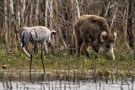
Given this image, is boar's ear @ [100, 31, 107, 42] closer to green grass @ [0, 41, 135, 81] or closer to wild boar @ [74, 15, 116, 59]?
wild boar @ [74, 15, 116, 59]

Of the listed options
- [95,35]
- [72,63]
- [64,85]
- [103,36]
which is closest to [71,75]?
[64,85]

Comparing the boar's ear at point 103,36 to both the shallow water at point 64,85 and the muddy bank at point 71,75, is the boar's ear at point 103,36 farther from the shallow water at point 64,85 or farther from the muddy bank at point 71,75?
the shallow water at point 64,85

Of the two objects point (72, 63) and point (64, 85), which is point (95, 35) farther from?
point (64, 85)

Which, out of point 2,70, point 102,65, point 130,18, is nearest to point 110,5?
point 130,18

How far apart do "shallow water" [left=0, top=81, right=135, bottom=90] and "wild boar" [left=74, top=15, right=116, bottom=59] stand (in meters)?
4.55

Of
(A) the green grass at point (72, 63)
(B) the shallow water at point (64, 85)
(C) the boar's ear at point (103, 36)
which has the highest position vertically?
(C) the boar's ear at point (103, 36)

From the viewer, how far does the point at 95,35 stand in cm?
1775

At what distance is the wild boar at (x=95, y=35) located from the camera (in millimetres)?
17656

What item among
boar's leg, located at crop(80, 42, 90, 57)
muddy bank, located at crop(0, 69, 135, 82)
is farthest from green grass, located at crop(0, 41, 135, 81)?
boar's leg, located at crop(80, 42, 90, 57)

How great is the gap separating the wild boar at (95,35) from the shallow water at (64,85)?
4553mm

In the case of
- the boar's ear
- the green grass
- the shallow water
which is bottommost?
the green grass

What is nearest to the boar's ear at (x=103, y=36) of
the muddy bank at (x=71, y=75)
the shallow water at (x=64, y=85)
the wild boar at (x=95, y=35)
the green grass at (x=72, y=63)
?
the wild boar at (x=95, y=35)

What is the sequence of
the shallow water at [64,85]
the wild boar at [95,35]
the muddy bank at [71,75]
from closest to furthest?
the shallow water at [64,85] → the muddy bank at [71,75] → the wild boar at [95,35]

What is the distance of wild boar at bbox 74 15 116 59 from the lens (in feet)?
57.9
